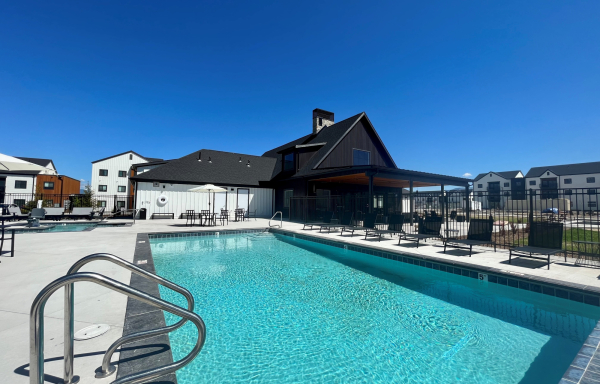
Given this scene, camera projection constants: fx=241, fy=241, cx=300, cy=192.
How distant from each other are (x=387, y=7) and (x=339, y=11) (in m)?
2.39

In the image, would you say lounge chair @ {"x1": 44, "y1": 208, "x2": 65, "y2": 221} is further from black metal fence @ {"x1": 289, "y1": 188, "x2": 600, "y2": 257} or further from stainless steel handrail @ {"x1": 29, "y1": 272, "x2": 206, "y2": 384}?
stainless steel handrail @ {"x1": 29, "y1": 272, "x2": 206, "y2": 384}

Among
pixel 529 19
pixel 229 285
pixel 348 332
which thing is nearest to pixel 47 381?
pixel 348 332

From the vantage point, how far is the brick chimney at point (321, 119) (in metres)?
24.0

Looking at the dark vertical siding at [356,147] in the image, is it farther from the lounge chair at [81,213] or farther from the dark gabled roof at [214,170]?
the lounge chair at [81,213]

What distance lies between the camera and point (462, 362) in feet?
9.37

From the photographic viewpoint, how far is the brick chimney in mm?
23953

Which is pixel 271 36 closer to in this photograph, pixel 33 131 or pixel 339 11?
pixel 339 11

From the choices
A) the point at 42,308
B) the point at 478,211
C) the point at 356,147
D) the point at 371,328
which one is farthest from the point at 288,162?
the point at 42,308

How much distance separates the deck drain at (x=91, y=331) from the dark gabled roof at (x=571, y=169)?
68.1 meters

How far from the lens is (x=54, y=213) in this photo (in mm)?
14844

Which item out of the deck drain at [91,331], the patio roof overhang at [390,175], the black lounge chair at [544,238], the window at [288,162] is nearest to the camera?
the deck drain at [91,331]

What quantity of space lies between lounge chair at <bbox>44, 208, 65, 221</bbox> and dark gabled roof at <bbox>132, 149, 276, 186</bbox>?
4.57m

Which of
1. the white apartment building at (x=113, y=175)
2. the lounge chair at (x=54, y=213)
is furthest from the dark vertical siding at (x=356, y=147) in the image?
the white apartment building at (x=113, y=175)

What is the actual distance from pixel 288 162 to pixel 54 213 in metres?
16.3
